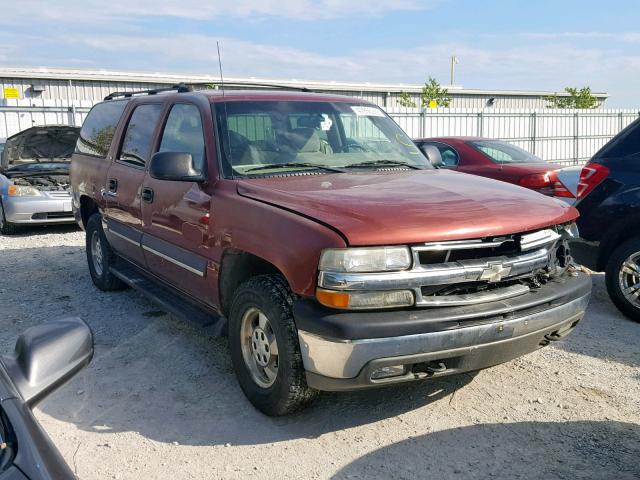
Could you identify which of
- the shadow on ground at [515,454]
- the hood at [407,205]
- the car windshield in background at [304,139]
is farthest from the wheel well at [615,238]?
the shadow on ground at [515,454]

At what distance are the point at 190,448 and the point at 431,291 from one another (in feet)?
4.98

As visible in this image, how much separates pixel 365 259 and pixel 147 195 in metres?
2.37

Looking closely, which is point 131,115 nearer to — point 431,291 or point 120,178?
point 120,178

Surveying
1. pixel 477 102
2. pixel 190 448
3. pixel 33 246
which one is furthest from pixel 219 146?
pixel 477 102

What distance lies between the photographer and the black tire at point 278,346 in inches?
126

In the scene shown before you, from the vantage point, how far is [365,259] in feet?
9.78

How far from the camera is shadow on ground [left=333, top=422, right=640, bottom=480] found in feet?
9.76

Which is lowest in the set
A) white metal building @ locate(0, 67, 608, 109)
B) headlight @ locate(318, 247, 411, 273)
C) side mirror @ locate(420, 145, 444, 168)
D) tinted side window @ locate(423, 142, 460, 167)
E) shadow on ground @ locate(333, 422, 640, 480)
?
shadow on ground @ locate(333, 422, 640, 480)

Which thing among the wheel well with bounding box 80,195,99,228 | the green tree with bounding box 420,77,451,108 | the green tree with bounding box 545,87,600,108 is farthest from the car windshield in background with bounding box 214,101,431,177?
the green tree with bounding box 545,87,600,108

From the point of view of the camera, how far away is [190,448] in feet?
10.8

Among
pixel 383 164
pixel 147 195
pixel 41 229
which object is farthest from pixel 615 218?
pixel 41 229

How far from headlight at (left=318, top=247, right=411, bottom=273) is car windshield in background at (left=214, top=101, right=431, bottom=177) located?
1206 millimetres

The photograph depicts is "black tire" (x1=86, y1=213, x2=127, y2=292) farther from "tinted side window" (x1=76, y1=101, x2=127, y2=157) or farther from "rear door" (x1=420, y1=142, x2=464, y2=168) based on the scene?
"rear door" (x1=420, y1=142, x2=464, y2=168)

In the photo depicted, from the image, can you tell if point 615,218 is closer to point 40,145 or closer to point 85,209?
point 85,209
